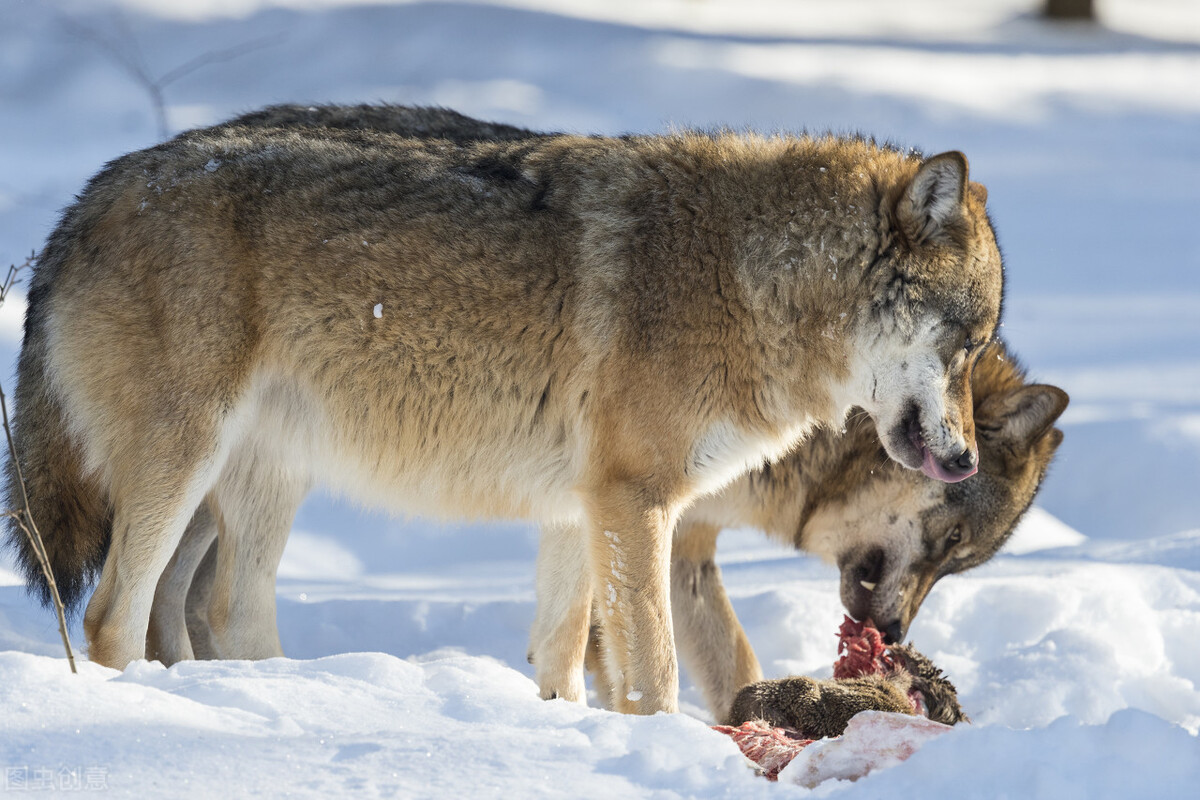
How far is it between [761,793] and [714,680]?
8.34ft

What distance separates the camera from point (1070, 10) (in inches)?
674

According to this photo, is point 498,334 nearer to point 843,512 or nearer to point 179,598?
point 179,598

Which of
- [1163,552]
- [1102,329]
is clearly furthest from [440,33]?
[1163,552]

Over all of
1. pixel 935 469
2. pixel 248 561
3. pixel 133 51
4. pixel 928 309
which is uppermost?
pixel 133 51

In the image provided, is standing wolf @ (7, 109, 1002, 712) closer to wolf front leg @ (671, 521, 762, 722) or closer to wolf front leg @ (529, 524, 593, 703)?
wolf front leg @ (529, 524, 593, 703)

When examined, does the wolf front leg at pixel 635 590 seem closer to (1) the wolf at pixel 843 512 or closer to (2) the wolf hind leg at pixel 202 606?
(1) the wolf at pixel 843 512

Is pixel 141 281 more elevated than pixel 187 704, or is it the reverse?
pixel 141 281

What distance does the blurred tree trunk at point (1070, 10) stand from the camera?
17.1 metres

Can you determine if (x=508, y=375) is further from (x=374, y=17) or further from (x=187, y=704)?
(x=374, y=17)

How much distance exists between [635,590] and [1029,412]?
76.4 inches

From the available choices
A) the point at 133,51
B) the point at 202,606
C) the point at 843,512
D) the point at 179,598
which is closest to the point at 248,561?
the point at 179,598

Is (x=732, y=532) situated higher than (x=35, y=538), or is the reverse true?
(x=35, y=538)

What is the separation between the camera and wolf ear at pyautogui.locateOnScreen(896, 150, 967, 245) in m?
3.82

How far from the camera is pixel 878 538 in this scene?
512cm
